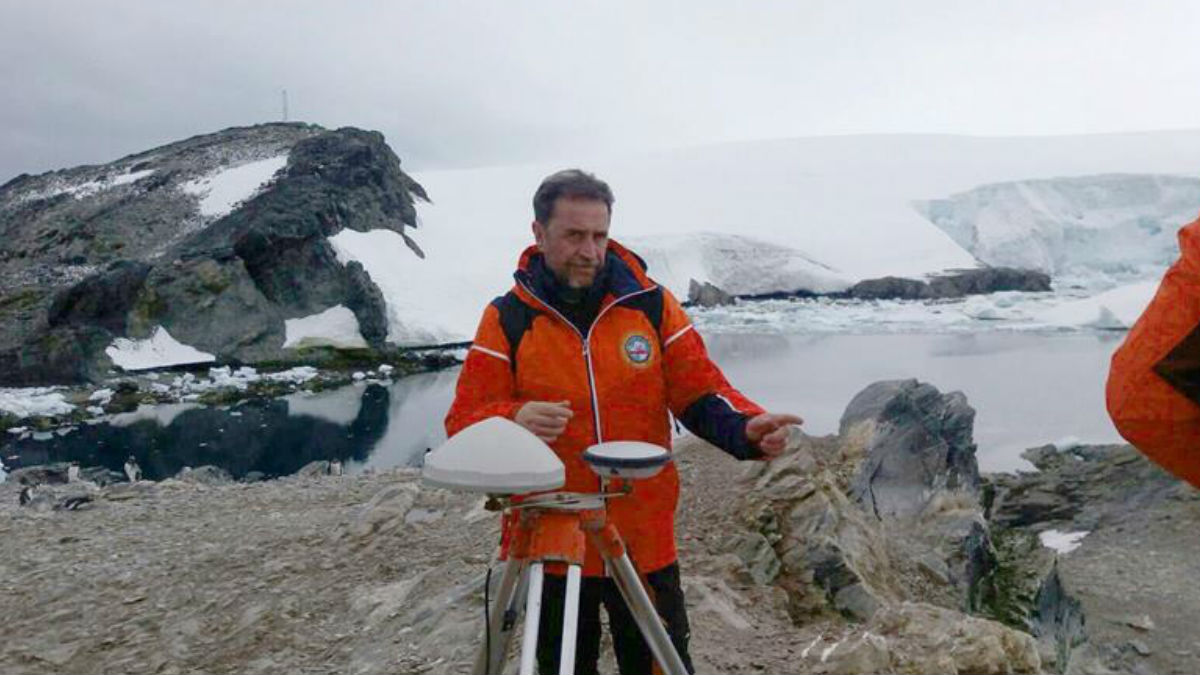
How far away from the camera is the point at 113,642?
405 cm

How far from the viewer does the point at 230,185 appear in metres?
32.2

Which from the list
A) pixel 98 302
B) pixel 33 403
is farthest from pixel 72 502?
pixel 98 302

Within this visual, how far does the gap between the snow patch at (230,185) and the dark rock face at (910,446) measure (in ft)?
86.6

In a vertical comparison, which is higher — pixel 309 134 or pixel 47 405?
pixel 309 134

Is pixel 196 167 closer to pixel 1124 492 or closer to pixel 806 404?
pixel 806 404

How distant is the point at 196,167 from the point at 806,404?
27769 millimetres

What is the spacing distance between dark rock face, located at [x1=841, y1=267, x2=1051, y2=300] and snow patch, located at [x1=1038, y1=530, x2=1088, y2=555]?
28.7 m

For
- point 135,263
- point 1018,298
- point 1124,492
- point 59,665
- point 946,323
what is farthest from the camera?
point 1018,298

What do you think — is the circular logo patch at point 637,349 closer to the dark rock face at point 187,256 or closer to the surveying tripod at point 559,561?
the surveying tripod at point 559,561

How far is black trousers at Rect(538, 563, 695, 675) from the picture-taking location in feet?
7.21

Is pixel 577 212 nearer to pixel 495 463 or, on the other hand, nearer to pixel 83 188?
pixel 495 463

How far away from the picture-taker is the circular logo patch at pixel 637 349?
7.07ft

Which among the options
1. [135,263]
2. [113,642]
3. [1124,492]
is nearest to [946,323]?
[1124,492]

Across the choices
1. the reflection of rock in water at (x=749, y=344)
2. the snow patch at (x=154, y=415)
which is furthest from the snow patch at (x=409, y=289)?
the snow patch at (x=154, y=415)
